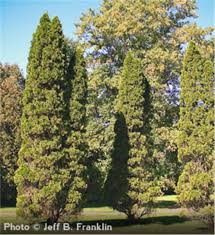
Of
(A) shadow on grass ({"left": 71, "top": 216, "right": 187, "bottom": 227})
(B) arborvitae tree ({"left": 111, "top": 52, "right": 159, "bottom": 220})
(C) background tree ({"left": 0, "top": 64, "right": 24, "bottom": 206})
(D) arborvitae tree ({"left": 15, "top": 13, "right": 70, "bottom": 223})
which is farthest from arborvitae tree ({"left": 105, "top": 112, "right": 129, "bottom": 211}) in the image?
(C) background tree ({"left": 0, "top": 64, "right": 24, "bottom": 206})

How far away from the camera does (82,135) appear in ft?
55.3

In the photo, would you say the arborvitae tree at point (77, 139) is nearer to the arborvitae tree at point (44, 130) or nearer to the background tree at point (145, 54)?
the arborvitae tree at point (44, 130)

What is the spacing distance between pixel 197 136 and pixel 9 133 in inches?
734

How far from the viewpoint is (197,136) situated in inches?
666

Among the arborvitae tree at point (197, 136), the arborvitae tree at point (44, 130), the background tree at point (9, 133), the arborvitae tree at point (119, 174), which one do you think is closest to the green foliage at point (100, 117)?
the background tree at point (9, 133)

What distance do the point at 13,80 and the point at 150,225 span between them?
19096 mm

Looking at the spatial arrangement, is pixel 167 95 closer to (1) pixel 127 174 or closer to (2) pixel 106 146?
(2) pixel 106 146

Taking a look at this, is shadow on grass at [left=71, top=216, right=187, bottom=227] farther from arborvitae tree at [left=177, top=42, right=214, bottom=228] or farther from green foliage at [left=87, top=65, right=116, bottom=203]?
green foliage at [left=87, top=65, right=116, bottom=203]

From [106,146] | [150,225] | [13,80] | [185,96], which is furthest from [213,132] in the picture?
[13,80]

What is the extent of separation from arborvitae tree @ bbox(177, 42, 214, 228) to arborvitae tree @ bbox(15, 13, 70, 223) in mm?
4820

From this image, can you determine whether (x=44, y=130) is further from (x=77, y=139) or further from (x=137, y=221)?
(x=137, y=221)

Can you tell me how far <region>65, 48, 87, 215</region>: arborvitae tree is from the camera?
52.2 ft

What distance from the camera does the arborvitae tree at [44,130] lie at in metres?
15.5

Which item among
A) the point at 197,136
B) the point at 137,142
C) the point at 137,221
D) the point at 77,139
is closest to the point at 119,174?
the point at 137,142
